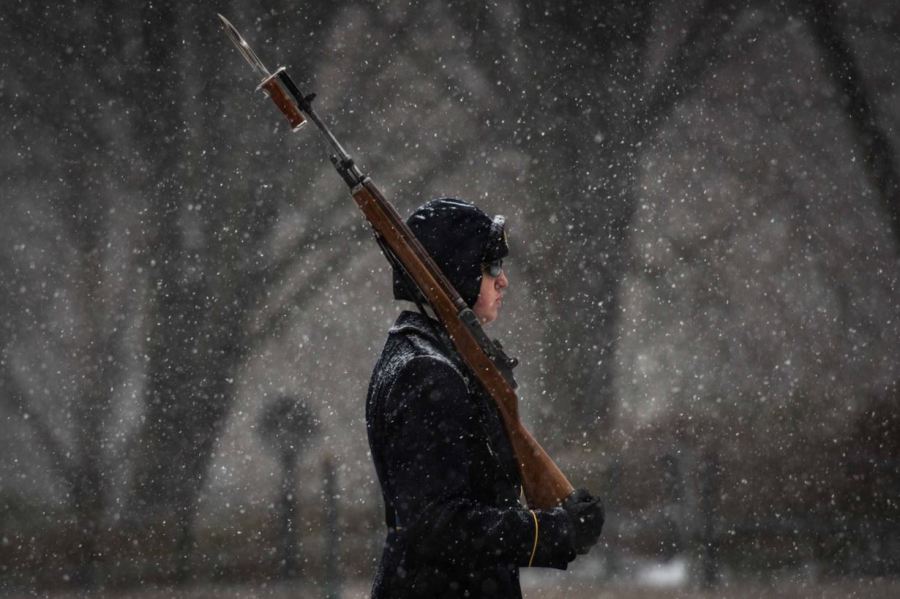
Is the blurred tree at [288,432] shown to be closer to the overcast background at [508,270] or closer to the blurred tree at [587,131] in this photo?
the overcast background at [508,270]

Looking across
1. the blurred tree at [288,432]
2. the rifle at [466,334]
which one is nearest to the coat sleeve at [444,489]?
the rifle at [466,334]

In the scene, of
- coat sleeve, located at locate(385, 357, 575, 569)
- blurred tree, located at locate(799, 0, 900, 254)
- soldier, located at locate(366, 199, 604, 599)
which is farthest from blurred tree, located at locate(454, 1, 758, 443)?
coat sleeve, located at locate(385, 357, 575, 569)

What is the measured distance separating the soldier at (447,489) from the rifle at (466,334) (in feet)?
0.10

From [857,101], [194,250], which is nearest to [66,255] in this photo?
[194,250]

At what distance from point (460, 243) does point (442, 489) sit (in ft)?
2.46

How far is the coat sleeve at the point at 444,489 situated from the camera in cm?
315

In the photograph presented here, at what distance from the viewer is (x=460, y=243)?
3.60 m

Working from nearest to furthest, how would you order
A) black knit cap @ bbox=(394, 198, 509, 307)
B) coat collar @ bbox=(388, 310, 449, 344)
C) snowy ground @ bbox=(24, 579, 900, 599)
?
1. coat collar @ bbox=(388, 310, 449, 344)
2. black knit cap @ bbox=(394, 198, 509, 307)
3. snowy ground @ bbox=(24, 579, 900, 599)

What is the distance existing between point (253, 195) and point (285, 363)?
143cm

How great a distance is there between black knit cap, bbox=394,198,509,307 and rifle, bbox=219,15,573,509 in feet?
0.19

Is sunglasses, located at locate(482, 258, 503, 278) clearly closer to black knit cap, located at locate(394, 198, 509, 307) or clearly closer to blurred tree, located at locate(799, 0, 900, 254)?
black knit cap, located at locate(394, 198, 509, 307)

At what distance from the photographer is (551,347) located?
11625 mm

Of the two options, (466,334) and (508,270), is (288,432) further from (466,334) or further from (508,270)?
(466,334)

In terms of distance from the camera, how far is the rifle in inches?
137
